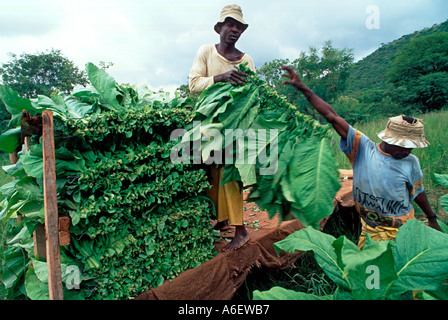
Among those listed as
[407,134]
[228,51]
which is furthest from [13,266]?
[407,134]

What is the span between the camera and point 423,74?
2256 centimetres

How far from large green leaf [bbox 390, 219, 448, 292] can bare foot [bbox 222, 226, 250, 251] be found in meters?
1.28

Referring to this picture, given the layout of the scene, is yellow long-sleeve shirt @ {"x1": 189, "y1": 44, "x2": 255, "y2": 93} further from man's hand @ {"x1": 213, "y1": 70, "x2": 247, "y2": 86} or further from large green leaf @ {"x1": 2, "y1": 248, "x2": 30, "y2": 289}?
large green leaf @ {"x1": 2, "y1": 248, "x2": 30, "y2": 289}

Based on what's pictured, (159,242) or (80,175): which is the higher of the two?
(80,175)

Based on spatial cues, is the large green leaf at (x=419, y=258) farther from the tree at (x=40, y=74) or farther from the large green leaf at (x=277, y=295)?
the tree at (x=40, y=74)

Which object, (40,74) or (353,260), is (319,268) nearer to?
(353,260)

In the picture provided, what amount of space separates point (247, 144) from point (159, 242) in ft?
3.21

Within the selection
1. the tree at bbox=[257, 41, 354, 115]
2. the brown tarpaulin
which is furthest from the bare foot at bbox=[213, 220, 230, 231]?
the tree at bbox=[257, 41, 354, 115]

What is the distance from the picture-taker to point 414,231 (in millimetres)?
1579

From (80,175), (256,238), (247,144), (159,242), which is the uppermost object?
(247,144)

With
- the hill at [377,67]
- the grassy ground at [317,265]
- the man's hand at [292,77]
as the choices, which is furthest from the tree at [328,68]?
the man's hand at [292,77]
